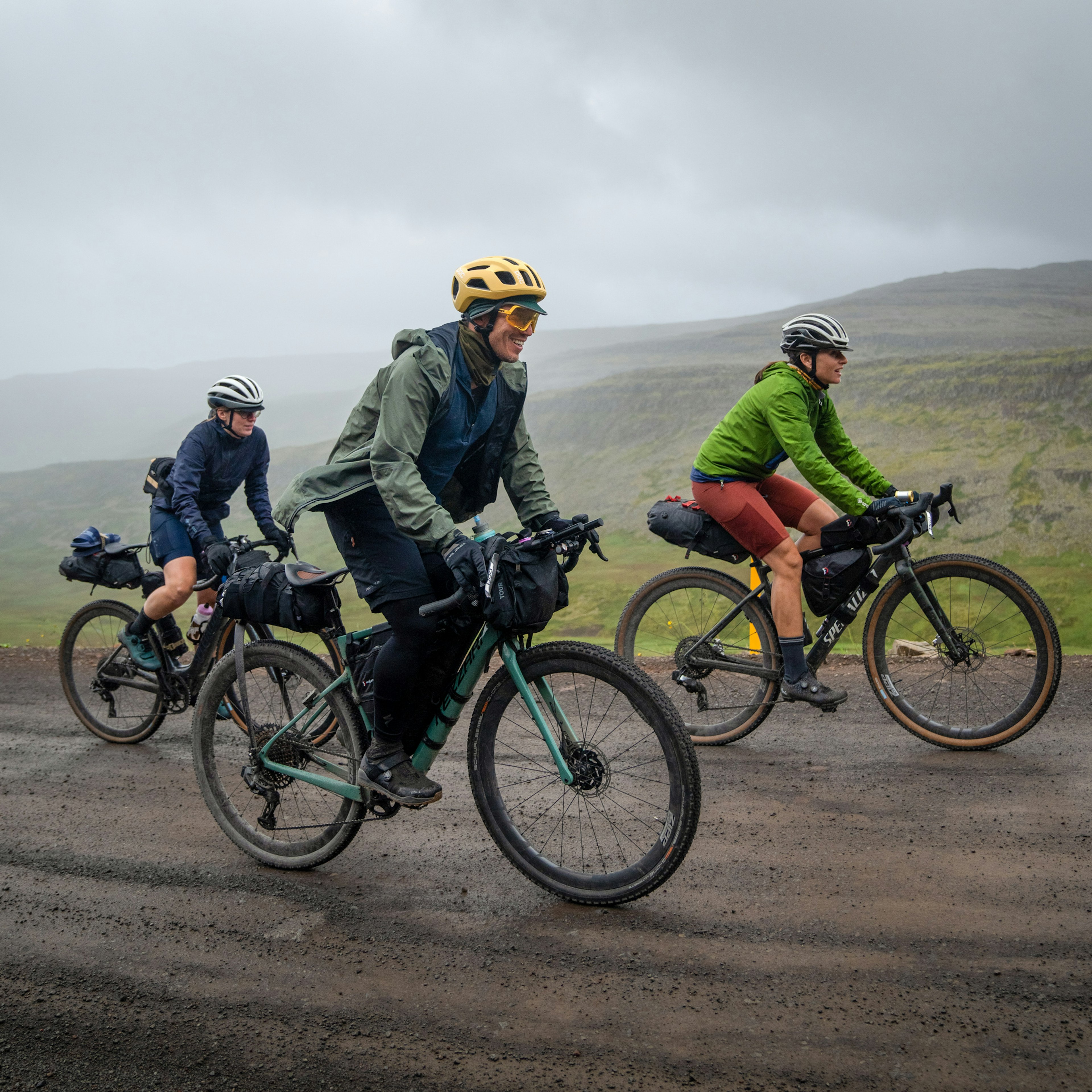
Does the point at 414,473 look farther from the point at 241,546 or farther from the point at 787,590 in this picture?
the point at 787,590

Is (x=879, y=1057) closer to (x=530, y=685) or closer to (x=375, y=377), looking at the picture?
(x=530, y=685)

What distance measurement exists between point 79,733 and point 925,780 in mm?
6442

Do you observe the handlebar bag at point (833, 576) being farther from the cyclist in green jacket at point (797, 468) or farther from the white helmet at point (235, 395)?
the white helmet at point (235, 395)

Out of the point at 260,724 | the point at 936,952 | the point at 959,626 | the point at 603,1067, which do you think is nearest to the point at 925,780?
the point at 959,626

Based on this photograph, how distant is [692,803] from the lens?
136 inches

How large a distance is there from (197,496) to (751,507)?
428cm

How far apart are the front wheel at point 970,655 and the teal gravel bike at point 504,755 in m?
2.34

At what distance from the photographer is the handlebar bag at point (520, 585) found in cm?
343

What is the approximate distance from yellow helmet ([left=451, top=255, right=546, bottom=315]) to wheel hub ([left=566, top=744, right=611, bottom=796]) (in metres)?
1.94

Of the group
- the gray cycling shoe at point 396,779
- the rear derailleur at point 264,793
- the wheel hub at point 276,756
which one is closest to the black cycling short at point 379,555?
the gray cycling shoe at point 396,779

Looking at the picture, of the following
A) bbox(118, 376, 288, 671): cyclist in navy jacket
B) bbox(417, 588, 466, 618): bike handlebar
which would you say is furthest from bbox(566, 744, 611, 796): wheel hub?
bbox(118, 376, 288, 671): cyclist in navy jacket

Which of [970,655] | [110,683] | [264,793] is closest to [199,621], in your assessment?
[110,683]

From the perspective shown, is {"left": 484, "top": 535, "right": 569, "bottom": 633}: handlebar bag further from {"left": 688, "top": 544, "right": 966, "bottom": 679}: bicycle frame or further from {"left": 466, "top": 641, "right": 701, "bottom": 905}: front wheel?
{"left": 688, "top": 544, "right": 966, "bottom": 679}: bicycle frame

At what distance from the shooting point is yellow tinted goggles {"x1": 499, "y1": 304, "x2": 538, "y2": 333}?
3.86m
